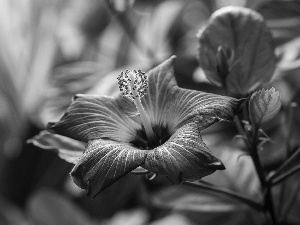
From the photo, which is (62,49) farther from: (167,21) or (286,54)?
(286,54)

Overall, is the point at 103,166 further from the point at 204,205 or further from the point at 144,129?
the point at 204,205

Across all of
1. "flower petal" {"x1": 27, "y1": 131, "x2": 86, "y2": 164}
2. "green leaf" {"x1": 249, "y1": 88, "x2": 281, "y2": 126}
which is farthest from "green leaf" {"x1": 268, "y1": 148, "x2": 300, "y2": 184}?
"flower petal" {"x1": 27, "y1": 131, "x2": 86, "y2": 164}

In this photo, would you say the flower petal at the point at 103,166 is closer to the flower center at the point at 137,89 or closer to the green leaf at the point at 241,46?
the flower center at the point at 137,89

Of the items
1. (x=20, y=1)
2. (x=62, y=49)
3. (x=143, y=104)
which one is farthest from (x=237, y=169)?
(x=20, y=1)

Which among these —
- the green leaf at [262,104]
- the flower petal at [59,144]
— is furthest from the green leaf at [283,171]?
the flower petal at [59,144]

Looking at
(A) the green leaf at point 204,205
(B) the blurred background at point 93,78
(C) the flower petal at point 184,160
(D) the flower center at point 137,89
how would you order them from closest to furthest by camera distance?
1. (C) the flower petal at point 184,160
2. (D) the flower center at point 137,89
3. (A) the green leaf at point 204,205
4. (B) the blurred background at point 93,78

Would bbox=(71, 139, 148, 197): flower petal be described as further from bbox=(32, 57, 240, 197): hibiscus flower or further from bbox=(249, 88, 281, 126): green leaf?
bbox=(249, 88, 281, 126): green leaf

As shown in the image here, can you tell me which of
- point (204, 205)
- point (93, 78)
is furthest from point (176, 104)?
point (93, 78)
